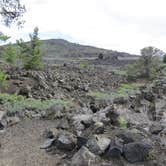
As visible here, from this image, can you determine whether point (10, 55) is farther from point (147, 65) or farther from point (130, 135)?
point (130, 135)

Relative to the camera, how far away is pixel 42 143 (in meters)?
11.3

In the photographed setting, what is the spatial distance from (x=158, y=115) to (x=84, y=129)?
394 cm

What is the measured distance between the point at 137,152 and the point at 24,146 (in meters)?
3.60

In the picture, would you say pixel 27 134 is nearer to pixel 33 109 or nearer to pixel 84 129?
pixel 84 129

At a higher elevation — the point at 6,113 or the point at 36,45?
the point at 36,45

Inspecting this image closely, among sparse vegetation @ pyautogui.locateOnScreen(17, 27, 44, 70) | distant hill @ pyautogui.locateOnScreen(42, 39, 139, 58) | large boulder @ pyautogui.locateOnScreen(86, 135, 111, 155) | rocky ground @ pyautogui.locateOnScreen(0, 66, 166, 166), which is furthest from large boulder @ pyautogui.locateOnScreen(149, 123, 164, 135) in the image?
distant hill @ pyautogui.locateOnScreen(42, 39, 139, 58)

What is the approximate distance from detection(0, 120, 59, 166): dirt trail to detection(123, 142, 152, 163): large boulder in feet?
6.03

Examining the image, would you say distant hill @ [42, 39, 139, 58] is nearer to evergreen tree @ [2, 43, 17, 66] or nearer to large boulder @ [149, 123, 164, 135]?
evergreen tree @ [2, 43, 17, 66]

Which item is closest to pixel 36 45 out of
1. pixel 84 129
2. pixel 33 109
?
pixel 33 109

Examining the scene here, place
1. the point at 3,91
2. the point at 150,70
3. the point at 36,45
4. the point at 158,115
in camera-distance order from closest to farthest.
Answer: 1. the point at 158,115
2. the point at 3,91
3. the point at 36,45
4. the point at 150,70

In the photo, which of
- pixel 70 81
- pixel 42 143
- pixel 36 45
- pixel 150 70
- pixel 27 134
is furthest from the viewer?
pixel 150 70

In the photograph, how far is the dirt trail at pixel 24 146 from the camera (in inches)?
382

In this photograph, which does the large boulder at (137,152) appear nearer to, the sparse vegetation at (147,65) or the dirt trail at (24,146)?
the dirt trail at (24,146)

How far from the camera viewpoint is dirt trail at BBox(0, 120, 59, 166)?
971cm
